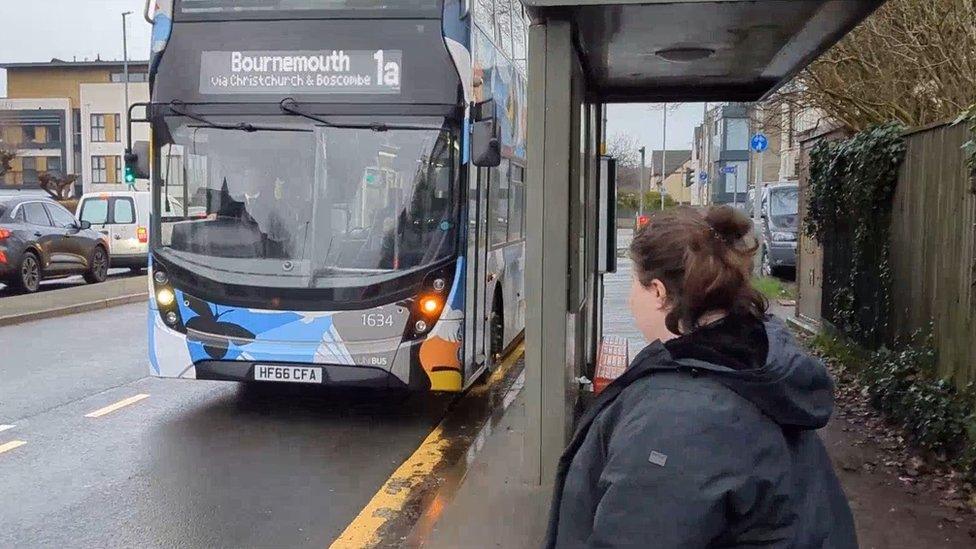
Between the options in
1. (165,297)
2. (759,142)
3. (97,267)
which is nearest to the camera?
(165,297)

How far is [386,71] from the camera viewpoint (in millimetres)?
7062

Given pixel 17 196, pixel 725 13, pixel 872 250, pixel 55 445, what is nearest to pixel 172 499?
pixel 55 445

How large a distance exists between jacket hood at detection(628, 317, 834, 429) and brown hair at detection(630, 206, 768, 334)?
0.09 metres

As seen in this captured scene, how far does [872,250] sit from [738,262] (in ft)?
23.1

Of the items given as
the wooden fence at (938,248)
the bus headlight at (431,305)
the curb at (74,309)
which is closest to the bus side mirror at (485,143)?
the bus headlight at (431,305)

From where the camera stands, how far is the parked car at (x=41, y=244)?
654 inches

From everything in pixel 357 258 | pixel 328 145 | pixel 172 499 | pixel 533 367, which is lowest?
pixel 172 499

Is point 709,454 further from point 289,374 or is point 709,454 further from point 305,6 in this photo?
point 305,6

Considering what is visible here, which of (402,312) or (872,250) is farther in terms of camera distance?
(872,250)

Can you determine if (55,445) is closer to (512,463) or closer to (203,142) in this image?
(203,142)

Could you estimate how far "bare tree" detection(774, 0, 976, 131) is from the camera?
8578 millimetres

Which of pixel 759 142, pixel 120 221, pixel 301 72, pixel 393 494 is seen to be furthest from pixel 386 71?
pixel 120 221

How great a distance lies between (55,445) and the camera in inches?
273

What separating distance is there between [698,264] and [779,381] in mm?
266
